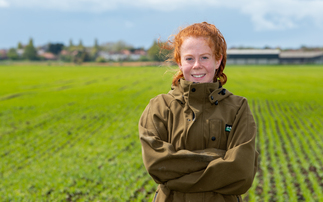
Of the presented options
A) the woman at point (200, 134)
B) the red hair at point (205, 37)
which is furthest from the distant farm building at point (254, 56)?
the woman at point (200, 134)

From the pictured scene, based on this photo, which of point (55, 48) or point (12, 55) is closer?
point (12, 55)

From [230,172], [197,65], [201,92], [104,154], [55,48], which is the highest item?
[197,65]

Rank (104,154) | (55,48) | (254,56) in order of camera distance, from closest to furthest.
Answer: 1. (104,154)
2. (254,56)
3. (55,48)

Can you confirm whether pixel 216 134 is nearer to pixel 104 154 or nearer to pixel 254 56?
pixel 104 154

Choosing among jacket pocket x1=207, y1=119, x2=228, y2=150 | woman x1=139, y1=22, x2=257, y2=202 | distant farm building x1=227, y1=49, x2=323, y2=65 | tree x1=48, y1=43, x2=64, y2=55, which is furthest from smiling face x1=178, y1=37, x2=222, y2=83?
tree x1=48, y1=43, x2=64, y2=55

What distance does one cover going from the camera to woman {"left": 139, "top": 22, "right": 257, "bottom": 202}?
6.50 feet

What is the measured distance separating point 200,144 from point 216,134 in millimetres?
125

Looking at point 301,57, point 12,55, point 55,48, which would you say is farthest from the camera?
point 55,48

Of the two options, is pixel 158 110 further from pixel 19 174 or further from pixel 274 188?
pixel 19 174

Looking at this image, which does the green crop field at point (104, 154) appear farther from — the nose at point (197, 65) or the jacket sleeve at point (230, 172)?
the jacket sleeve at point (230, 172)

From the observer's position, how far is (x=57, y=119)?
16.2 metres

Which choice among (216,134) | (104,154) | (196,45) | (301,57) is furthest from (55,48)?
(216,134)

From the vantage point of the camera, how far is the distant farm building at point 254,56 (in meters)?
57.1

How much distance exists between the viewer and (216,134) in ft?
6.72
